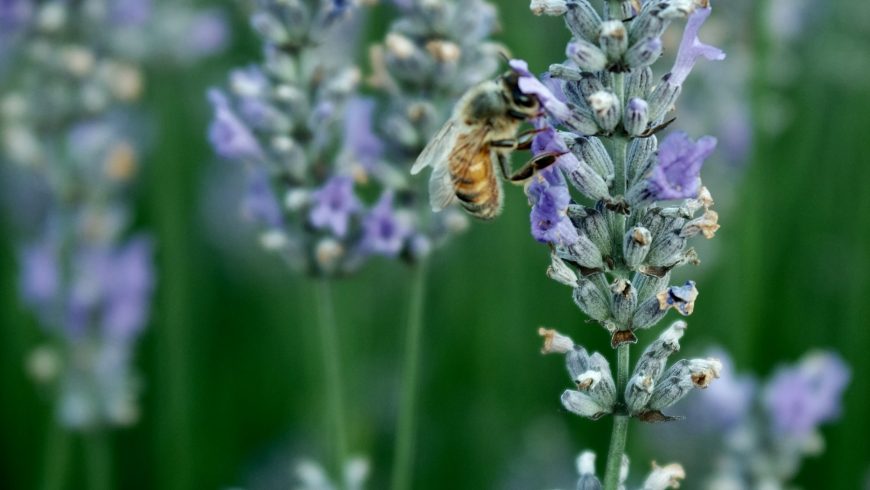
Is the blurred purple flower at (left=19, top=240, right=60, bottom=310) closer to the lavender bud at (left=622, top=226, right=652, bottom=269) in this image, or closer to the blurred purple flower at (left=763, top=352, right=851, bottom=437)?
the blurred purple flower at (left=763, top=352, right=851, bottom=437)

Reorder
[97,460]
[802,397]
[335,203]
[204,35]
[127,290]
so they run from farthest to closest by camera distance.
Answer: [204,35]
[127,290]
[97,460]
[802,397]
[335,203]

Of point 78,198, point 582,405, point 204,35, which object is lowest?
point 582,405

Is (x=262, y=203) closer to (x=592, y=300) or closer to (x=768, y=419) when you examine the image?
(x=592, y=300)

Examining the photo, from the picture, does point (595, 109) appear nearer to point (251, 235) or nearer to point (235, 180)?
point (251, 235)

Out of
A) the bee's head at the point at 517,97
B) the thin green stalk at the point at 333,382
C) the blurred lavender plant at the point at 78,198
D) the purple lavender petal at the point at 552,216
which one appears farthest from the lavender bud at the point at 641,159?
the blurred lavender plant at the point at 78,198

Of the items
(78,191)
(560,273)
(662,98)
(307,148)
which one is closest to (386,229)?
(307,148)

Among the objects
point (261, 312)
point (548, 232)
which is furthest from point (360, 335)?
point (548, 232)
